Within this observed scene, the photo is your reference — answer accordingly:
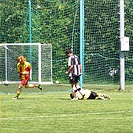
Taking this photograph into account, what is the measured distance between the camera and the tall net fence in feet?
111

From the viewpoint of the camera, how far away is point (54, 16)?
3472 cm

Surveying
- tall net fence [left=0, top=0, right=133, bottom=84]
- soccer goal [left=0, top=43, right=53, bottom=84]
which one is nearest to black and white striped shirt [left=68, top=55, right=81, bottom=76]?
tall net fence [left=0, top=0, right=133, bottom=84]

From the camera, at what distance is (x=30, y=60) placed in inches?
1314

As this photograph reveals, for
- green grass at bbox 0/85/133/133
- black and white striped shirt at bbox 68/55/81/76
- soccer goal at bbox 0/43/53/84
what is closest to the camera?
green grass at bbox 0/85/133/133

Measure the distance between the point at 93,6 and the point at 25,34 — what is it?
11.7 feet

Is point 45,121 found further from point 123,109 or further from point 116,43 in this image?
point 116,43

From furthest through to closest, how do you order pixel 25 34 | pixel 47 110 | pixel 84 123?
pixel 25 34 < pixel 47 110 < pixel 84 123

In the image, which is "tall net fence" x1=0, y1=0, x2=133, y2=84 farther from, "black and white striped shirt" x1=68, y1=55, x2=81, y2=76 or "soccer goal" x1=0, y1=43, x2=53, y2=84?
"black and white striped shirt" x1=68, y1=55, x2=81, y2=76

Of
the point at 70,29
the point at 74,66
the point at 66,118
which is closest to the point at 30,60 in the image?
the point at 70,29

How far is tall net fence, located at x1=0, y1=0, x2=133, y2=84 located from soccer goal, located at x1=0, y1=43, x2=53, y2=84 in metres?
0.37

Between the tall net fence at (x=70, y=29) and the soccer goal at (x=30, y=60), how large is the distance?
37 centimetres

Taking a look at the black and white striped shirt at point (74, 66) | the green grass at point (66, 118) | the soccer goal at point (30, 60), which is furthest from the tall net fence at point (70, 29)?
the green grass at point (66, 118)

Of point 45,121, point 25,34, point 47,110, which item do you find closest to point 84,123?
point 45,121

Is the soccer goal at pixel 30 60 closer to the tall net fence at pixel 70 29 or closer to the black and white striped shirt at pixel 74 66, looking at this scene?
the tall net fence at pixel 70 29
